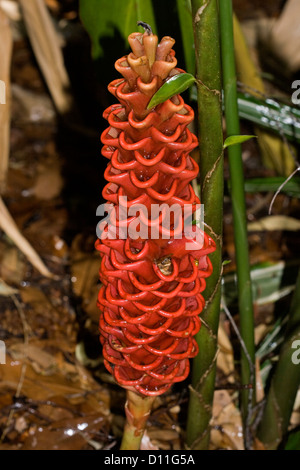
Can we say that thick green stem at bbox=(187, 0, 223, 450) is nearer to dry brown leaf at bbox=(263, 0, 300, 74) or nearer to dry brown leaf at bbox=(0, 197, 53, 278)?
dry brown leaf at bbox=(0, 197, 53, 278)

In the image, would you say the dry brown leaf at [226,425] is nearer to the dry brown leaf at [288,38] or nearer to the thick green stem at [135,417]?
the thick green stem at [135,417]

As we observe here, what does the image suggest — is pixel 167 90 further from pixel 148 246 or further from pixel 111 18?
pixel 111 18

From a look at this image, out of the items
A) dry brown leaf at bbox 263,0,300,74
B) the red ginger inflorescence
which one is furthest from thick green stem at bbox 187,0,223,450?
dry brown leaf at bbox 263,0,300,74

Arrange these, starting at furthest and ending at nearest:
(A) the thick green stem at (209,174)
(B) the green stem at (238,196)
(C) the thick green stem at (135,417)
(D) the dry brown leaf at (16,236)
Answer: (D) the dry brown leaf at (16,236) → (C) the thick green stem at (135,417) → (B) the green stem at (238,196) → (A) the thick green stem at (209,174)

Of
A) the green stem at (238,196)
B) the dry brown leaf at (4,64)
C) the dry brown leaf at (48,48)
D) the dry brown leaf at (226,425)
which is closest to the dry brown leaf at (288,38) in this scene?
the dry brown leaf at (48,48)

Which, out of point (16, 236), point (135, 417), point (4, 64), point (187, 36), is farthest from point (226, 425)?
point (4, 64)
